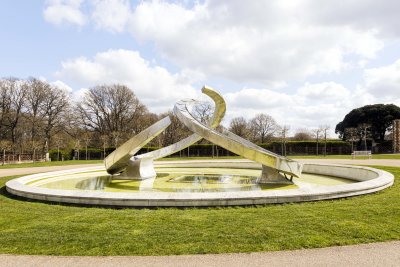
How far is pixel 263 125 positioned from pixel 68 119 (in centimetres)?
4000

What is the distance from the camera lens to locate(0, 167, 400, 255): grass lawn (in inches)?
225

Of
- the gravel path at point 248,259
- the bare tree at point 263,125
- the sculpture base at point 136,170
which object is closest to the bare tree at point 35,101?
the sculpture base at point 136,170

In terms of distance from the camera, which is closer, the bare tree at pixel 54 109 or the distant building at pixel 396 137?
the bare tree at pixel 54 109

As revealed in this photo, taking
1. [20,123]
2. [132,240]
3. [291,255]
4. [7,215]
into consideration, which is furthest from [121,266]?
[20,123]

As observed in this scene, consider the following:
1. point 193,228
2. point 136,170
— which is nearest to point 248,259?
point 193,228

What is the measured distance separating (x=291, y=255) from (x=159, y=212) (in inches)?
148

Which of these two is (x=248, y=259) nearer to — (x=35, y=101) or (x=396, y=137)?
(x=35, y=101)

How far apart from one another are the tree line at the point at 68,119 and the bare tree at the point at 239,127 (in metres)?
0.19

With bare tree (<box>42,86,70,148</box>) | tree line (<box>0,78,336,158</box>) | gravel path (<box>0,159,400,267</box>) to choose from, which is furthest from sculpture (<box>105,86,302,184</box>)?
bare tree (<box>42,86,70,148</box>)

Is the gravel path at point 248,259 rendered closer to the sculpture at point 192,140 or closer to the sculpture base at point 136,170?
the sculpture at point 192,140

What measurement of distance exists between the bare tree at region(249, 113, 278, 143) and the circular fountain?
5144 centimetres

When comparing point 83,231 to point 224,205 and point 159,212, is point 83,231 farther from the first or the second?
point 224,205

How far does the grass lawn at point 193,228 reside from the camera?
571 centimetres

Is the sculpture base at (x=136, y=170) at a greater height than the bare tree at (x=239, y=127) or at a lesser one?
lesser
